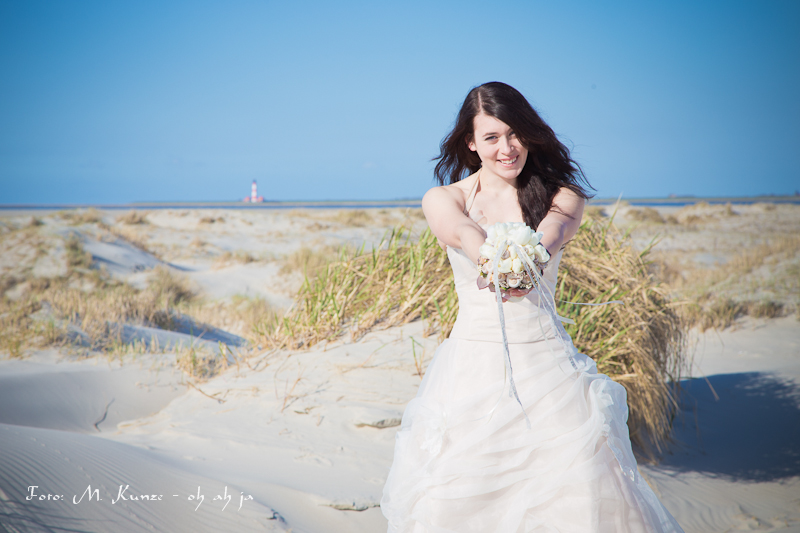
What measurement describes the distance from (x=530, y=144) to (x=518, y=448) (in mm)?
1117

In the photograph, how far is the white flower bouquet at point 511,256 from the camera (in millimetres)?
1432

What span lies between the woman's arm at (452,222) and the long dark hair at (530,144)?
269 millimetres

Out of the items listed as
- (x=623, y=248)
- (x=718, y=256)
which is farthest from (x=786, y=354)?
(x=718, y=256)

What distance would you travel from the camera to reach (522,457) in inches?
63.2

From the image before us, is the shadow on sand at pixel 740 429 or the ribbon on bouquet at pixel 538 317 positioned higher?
the ribbon on bouquet at pixel 538 317

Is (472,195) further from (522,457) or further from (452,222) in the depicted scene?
(522,457)

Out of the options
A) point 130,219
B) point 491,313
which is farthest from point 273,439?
point 130,219

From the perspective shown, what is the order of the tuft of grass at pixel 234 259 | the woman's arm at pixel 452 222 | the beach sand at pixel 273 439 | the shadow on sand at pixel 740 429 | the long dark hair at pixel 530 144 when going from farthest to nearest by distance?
the tuft of grass at pixel 234 259 < the shadow on sand at pixel 740 429 < the beach sand at pixel 273 439 < the long dark hair at pixel 530 144 < the woman's arm at pixel 452 222

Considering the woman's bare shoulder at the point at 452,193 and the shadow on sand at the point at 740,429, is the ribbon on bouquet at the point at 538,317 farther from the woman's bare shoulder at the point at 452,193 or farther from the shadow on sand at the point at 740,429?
the shadow on sand at the point at 740,429

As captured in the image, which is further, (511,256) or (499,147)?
(499,147)

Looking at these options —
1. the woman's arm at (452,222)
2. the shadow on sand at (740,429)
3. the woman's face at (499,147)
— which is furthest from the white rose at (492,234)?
the shadow on sand at (740,429)

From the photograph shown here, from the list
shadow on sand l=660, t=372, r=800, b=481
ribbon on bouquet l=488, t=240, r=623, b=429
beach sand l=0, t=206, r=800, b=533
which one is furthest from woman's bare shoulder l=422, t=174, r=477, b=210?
shadow on sand l=660, t=372, r=800, b=481

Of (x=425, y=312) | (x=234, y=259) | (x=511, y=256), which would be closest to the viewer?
(x=511, y=256)

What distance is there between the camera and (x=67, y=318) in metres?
5.68
